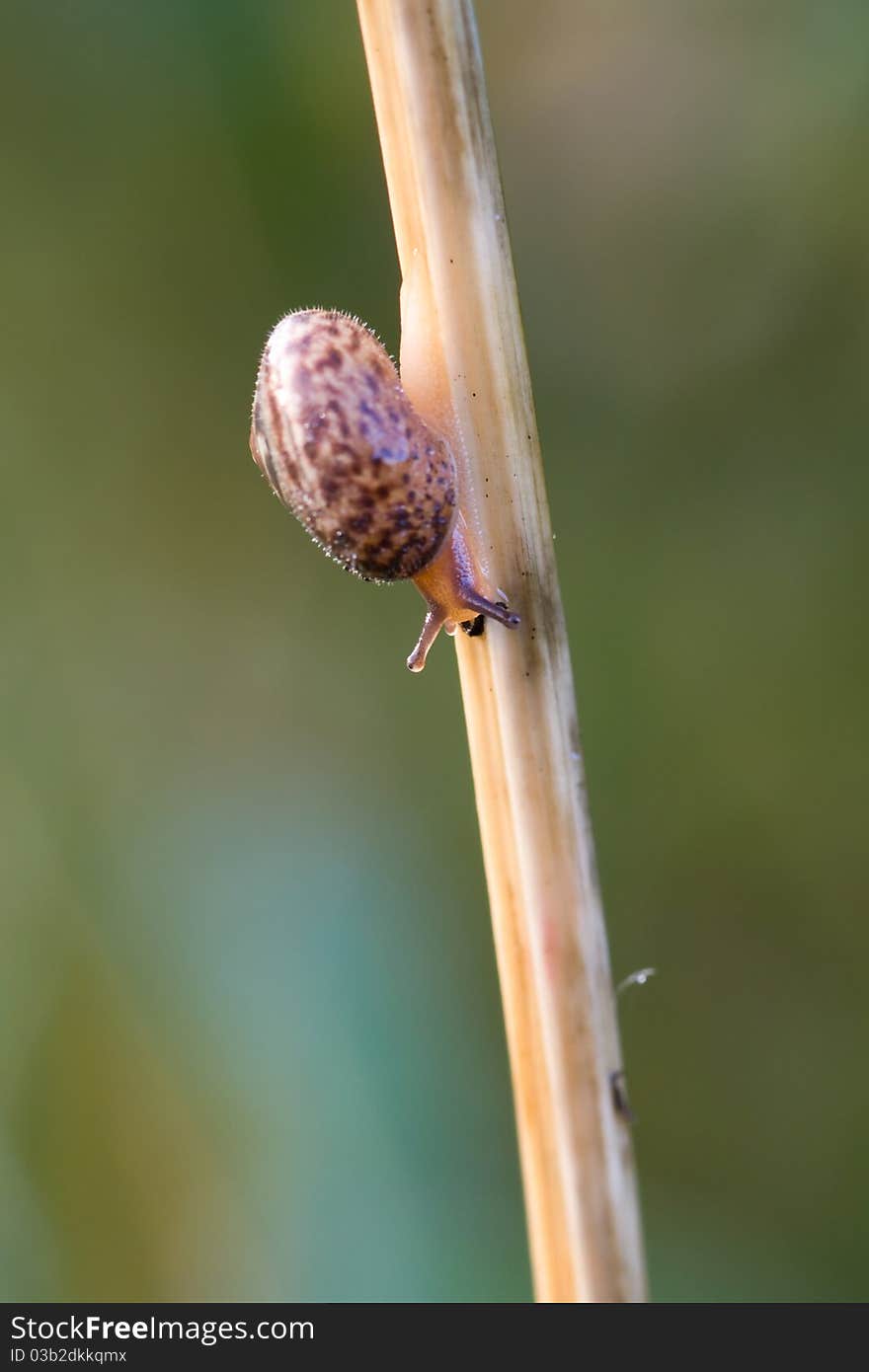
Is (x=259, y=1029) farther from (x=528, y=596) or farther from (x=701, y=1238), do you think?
(x=528, y=596)

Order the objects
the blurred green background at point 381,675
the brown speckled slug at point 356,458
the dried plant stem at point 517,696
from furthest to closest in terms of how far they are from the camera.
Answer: the blurred green background at point 381,675 → the brown speckled slug at point 356,458 → the dried plant stem at point 517,696

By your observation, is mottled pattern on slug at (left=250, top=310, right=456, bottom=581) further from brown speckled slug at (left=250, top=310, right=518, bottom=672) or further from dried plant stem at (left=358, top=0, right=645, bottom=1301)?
dried plant stem at (left=358, top=0, right=645, bottom=1301)

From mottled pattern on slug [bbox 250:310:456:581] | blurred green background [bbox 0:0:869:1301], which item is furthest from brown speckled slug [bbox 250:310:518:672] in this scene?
blurred green background [bbox 0:0:869:1301]

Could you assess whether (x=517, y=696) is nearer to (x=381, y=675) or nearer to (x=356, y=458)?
(x=356, y=458)

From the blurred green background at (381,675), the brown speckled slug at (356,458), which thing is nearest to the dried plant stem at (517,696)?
the brown speckled slug at (356,458)

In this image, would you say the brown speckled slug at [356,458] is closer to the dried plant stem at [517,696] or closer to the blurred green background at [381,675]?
the dried plant stem at [517,696]

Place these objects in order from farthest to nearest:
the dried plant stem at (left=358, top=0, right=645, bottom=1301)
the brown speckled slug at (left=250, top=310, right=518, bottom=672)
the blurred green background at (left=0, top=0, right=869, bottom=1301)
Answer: the blurred green background at (left=0, top=0, right=869, bottom=1301) < the brown speckled slug at (left=250, top=310, right=518, bottom=672) < the dried plant stem at (left=358, top=0, right=645, bottom=1301)

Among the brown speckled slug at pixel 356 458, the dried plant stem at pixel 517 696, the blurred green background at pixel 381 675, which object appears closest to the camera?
the dried plant stem at pixel 517 696
